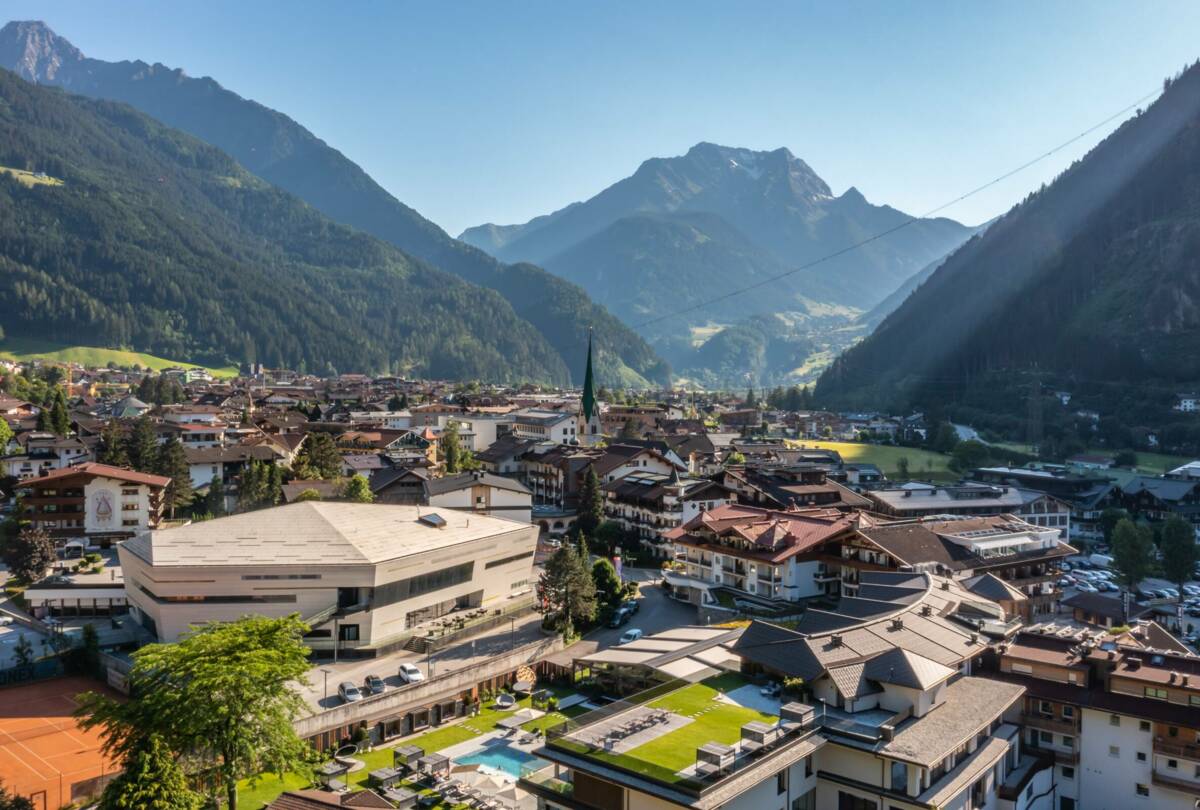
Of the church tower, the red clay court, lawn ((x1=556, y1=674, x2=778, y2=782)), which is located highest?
the church tower

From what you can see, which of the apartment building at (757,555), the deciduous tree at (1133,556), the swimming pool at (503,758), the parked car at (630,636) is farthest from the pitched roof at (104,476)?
the deciduous tree at (1133,556)

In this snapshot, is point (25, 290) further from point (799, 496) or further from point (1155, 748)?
point (1155, 748)

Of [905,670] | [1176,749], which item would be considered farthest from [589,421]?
[1176,749]

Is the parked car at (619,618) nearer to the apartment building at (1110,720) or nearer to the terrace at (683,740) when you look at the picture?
the terrace at (683,740)

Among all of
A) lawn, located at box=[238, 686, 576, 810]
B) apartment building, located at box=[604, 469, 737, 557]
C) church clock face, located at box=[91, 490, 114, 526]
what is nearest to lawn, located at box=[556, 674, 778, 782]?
lawn, located at box=[238, 686, 576, 810]

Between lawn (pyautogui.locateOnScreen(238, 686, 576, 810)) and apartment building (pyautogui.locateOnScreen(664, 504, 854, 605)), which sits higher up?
apartment building (pyautogui.locateOnScreen(664, 504, 854, 605))

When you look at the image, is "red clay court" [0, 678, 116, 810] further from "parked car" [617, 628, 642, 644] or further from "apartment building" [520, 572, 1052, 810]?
"parked car" [617, 628, 642, 644]

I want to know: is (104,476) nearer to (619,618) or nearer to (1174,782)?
(619,618)

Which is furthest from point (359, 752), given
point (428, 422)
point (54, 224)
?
point (54, 224)
